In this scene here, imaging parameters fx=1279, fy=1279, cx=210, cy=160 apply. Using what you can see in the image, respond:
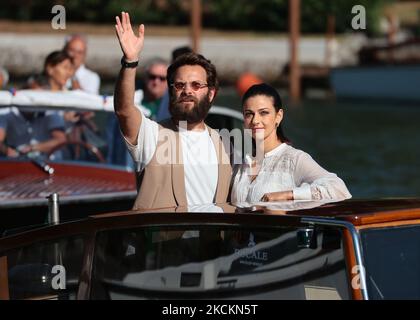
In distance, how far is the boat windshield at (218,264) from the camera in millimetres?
4449

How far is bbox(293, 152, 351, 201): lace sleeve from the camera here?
5.30 m

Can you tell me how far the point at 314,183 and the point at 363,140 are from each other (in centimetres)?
2356

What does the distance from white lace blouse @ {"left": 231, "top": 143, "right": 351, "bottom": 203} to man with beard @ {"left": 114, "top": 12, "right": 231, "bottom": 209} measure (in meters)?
0.15

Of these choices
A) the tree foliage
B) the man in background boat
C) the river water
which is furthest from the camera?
the tree foliage

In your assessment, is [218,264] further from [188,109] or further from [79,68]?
[79,68]

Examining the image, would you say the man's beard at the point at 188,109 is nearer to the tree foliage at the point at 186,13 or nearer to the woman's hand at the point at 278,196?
the woman's hand at the point at 278,196

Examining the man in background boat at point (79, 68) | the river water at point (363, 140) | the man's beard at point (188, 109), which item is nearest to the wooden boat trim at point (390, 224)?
the man's beard at point (188, 109)

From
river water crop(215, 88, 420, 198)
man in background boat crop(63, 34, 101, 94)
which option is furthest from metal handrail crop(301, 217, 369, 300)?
river water crop(215, 88, 420, 198)

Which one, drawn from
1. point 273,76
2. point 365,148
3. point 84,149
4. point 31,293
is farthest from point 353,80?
point 31,293

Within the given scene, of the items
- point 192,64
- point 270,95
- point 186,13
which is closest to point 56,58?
point 192,64

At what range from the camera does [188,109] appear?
5840mm

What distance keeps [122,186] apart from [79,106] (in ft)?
2.71

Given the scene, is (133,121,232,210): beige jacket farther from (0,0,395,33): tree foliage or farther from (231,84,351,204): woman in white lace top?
(0,0,395,33): tree foliage

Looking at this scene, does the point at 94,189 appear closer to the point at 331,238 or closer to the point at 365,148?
the point at 331,238
